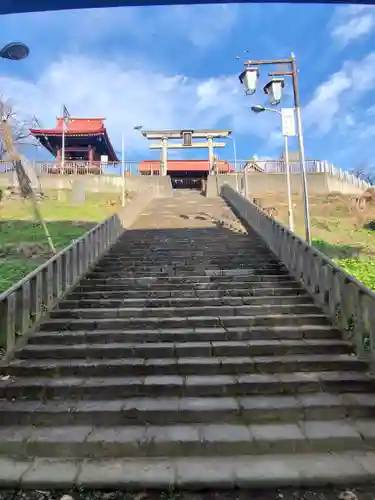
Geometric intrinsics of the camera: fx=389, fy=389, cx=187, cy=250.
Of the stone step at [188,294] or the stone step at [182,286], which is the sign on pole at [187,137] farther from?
the stone step at [188,294]

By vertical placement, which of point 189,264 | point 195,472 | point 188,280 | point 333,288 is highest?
point 189,264

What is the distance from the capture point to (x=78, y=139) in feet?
116

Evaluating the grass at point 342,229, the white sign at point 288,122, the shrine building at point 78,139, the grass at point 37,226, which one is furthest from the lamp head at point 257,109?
the shrine building at point 78,139

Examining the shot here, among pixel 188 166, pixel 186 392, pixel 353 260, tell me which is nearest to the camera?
pixel 186 392

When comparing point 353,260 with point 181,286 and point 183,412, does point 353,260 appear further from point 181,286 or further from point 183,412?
point 183,412

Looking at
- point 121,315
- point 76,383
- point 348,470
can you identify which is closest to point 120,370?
point 76,383

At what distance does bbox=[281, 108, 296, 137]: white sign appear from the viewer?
36.8 feet

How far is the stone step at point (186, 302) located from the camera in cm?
739

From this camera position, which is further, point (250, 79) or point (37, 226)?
point (37, 226)

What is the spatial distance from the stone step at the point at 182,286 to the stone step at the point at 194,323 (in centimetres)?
129

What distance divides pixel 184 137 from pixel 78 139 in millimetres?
10158

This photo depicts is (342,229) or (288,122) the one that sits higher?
(288,122)

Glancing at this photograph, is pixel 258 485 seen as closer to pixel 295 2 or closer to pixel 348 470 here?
pixel 348 470

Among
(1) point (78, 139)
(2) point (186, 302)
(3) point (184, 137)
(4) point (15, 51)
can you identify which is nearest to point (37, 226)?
(2) point (186, 302)
